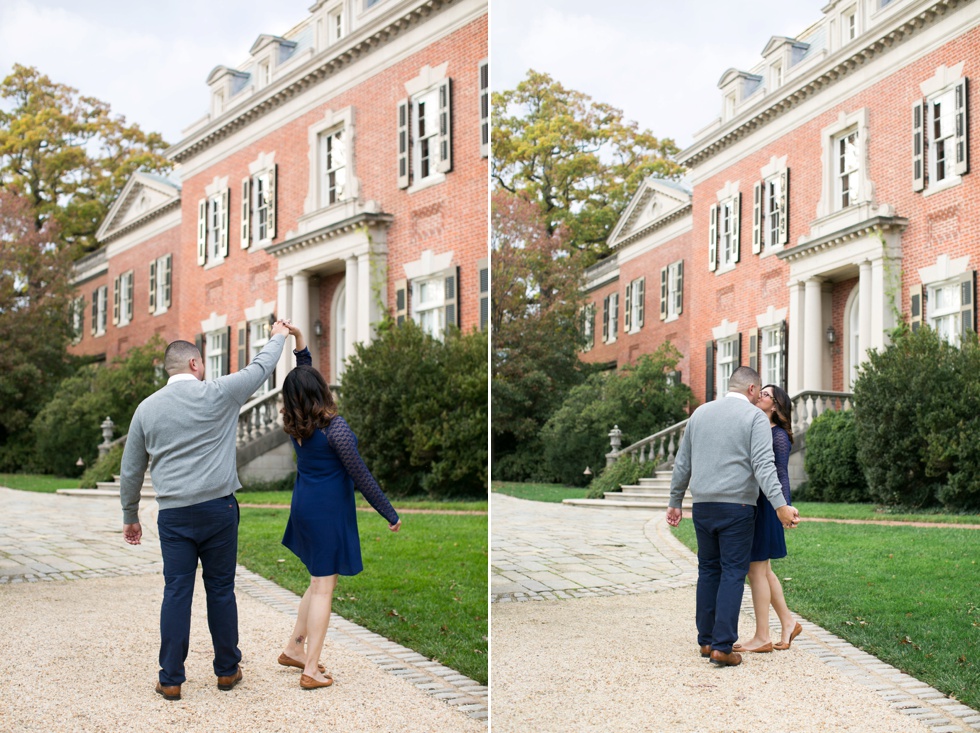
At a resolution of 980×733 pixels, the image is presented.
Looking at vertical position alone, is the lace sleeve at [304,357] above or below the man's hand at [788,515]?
above

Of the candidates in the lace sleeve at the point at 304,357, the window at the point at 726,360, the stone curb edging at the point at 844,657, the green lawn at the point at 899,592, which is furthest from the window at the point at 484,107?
the green lawn at the point at 899,592

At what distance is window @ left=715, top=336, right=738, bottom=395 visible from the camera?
528cm

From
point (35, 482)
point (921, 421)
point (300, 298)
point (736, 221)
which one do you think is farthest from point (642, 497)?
point (35, 482)

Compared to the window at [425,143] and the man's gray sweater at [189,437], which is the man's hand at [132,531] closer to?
the man's gray sweater at [189,437]

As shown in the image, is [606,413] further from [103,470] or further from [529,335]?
[103,470]

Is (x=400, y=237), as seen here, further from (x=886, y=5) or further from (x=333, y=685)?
(x=886, y=5)

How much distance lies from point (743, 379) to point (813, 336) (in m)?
0.41

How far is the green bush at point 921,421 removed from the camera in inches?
177

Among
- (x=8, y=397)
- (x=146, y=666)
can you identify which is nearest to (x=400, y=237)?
(x=8, y=397)

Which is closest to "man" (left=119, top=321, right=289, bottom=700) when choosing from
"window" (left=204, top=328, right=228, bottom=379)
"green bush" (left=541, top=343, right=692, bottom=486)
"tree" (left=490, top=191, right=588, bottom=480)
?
"window" (left=204, top=328, right=228, bottom=379)

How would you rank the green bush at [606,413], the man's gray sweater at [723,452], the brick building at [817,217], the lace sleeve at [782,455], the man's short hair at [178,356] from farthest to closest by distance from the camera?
the green bush at [606,413] < the man's gray sweater at [723,452] < the lace sleeve at [782,455] < the brick building at [817,217] < the man's short hair at [178,356]

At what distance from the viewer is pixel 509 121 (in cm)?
570

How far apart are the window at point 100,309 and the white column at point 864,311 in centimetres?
373

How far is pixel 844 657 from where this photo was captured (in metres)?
4.88
